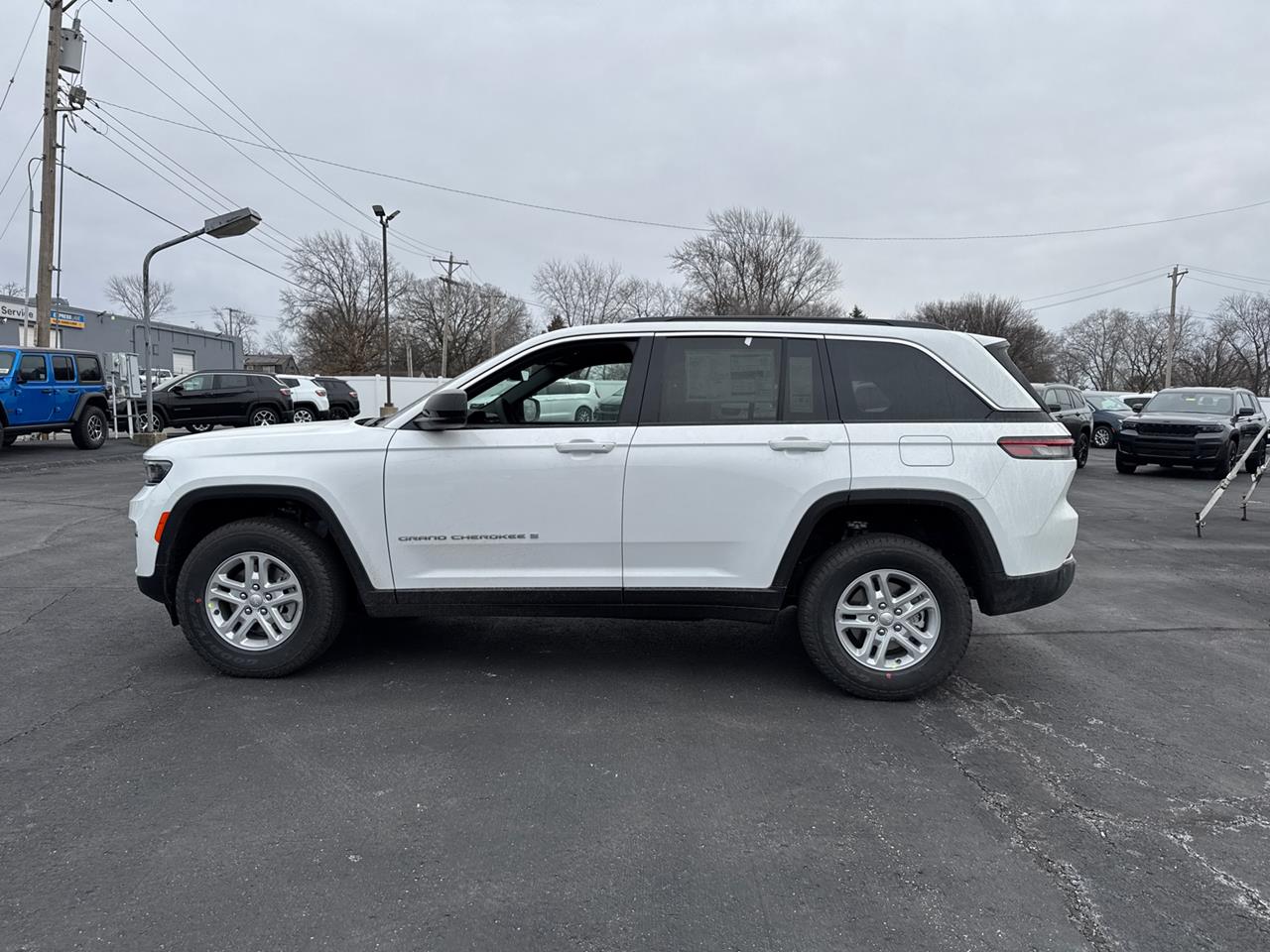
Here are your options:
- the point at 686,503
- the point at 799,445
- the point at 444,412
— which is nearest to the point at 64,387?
the point at 444,412

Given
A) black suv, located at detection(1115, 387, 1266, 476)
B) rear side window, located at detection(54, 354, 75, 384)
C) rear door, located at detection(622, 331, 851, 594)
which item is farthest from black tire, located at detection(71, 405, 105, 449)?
black suv, located at detection(1115, 387, 1266, 476)

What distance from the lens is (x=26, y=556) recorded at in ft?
24.8

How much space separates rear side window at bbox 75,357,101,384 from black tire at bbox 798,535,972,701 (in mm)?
18767

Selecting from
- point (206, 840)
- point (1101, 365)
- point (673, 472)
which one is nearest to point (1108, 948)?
point (673, 472)

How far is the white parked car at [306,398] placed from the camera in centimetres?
2500

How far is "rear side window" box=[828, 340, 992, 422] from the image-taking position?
4199mm

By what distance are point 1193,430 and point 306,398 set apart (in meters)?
22.5

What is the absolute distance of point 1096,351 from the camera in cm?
8694

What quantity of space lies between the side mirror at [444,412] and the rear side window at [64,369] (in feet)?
54.9

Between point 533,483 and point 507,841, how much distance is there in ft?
5.87

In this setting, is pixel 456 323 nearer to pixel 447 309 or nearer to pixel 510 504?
pixel 447 309

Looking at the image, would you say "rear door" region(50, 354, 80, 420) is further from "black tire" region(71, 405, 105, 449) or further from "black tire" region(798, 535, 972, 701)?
"black tire" region(798, 535, 972, 701)

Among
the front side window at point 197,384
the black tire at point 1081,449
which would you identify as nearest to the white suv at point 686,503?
the black tire at point 1081,449

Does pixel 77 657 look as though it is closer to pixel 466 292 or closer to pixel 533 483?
pixel 533 483
